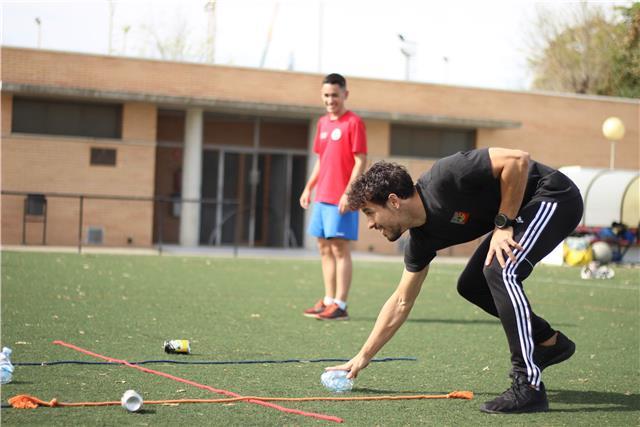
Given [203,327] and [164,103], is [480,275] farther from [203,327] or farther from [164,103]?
Result: [164,103]

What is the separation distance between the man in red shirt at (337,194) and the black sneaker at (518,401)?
154 inches

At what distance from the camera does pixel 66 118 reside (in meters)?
25.0

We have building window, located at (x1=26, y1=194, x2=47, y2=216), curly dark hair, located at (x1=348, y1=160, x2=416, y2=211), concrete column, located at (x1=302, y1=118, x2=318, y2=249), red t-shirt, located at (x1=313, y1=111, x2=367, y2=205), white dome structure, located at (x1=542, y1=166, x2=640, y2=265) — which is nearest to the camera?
Result: curly dark hair, located at (x1=348, y1=160, x2=416, y2=211)

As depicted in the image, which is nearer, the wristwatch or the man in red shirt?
the wristwatch

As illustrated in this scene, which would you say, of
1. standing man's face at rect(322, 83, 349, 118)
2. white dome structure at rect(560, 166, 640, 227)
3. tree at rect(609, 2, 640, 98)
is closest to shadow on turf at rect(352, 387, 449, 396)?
standing man's face at rect(322, 83, 349, 118)

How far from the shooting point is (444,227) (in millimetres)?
4711

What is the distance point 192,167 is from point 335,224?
18459 millimetres

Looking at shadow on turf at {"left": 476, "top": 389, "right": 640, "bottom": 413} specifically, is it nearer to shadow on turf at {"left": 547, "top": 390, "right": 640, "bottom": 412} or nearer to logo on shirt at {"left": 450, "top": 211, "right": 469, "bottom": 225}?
shadow on turf at {"left": 547, "top": 390, "right": 640, "bottom": 412}

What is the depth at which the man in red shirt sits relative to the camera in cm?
849

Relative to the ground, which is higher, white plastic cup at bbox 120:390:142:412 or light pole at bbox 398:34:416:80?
light pole at bbox 398:34:416:80

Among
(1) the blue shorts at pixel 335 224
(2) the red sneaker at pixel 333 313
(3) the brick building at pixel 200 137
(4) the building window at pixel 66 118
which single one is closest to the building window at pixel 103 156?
(3) the brick building at pixel 200 137

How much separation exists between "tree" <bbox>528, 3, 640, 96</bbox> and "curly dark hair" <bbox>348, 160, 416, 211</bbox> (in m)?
37.4

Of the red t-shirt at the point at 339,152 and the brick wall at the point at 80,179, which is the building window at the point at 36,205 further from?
the red t-shirt at the point at 339,152

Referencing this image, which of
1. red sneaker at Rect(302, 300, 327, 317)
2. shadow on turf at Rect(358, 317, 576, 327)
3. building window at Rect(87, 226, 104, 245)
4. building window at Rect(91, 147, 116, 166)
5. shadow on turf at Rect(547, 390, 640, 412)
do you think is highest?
building window at Rect(91, 147, 116, 166)
